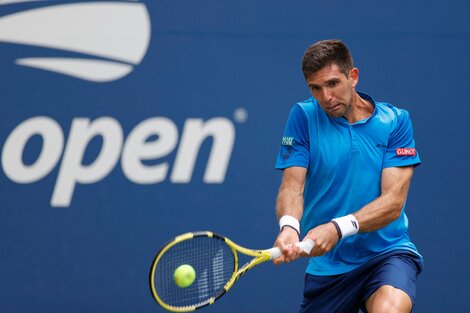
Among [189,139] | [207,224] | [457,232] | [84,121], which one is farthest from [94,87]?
[457,232]

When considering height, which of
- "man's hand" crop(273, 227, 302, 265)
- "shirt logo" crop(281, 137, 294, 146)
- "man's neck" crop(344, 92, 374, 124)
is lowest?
"man's hand" crop(273, 227, 302, 265)

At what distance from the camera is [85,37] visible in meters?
6.68

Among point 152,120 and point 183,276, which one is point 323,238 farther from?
point 152,120

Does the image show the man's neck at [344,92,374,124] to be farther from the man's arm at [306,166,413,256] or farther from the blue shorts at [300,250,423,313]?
the blue shorts at [300,250,423,313]

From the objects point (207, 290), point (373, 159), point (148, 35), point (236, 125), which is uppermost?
point (148, 35)

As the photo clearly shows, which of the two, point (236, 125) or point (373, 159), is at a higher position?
point (236, 125)

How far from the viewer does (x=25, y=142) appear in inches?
262

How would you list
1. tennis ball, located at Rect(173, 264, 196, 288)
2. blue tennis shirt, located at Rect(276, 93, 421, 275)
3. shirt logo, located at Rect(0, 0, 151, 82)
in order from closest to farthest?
tennis ball, located at Rect(173, 264, 196, 288) → blue tennis shirt, located at Rect(276, 93, 421, 275) → shirt logo, located at Rect(0, 0, 151, 82)

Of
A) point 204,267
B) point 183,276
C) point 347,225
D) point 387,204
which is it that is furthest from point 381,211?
point 183,276

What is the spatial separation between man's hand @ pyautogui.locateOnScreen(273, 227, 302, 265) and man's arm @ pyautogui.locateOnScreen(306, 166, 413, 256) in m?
0.07

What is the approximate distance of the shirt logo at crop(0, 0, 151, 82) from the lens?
6.64m

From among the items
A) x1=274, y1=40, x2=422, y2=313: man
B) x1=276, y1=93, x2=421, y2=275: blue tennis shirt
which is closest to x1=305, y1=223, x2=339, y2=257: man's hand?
x1=274, y1=40, x2=422, y2=313: man

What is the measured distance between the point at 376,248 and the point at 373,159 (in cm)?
41

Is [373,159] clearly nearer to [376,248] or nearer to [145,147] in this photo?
[376,248]
